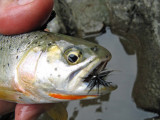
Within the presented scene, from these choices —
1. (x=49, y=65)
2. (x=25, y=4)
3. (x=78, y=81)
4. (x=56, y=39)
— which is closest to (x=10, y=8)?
(x=25, y=4)

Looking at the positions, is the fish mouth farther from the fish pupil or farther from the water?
the water

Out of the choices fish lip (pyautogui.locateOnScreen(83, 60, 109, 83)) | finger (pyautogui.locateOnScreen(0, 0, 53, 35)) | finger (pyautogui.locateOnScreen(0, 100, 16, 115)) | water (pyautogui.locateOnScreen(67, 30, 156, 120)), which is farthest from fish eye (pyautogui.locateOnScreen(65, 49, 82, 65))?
finger (pyautogui.locateOnScreen(0, 100, 16, 115))

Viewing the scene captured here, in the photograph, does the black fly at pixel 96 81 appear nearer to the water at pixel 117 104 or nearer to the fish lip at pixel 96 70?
the fish lip at pixel 96 70

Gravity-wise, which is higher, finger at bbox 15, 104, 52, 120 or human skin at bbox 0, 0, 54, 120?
human skin at bbox 0, 0, 54, 120

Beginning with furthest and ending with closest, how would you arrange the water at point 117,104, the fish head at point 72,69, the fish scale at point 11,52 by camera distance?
the water at point 117,104 → the fish scale at point 11,52 → the fish head at point 72,69

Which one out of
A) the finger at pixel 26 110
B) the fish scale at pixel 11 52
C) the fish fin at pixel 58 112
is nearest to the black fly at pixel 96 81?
the fish scale at pixel 11 52

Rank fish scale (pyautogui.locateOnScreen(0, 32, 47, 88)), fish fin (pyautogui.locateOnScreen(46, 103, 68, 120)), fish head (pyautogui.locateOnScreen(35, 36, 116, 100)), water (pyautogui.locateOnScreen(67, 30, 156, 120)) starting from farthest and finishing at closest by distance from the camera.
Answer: water (pyautogui.locateOnScreen(67, 30, 156, 120)), fish fin (pyautogui.locateOnScreen(46, 103, 68, 120)), fish scale (pyautogui.locateOnScreen(0, 32, 47, 88)), fish head (pyautogui.locateOnScreen(35, 36, 116, 100))

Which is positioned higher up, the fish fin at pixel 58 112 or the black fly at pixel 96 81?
the black fly at pixel 96 81
